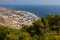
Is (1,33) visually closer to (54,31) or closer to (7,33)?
(7,33)

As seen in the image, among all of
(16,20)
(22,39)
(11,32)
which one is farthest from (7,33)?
(16,20)

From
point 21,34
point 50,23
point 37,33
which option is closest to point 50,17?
point 50,23

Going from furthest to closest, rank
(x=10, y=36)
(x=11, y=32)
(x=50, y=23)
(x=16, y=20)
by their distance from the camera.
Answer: (x=16, y=20) < (x=50, y=23) < (x=11, y=32) < (x=10, y=36)

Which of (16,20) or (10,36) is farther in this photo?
(16,20)

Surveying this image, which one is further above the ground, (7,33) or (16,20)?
(7,33)

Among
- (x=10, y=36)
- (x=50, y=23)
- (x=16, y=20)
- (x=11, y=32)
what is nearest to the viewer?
(x=10, y=36)

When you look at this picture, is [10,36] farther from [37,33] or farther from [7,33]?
[37,33]
